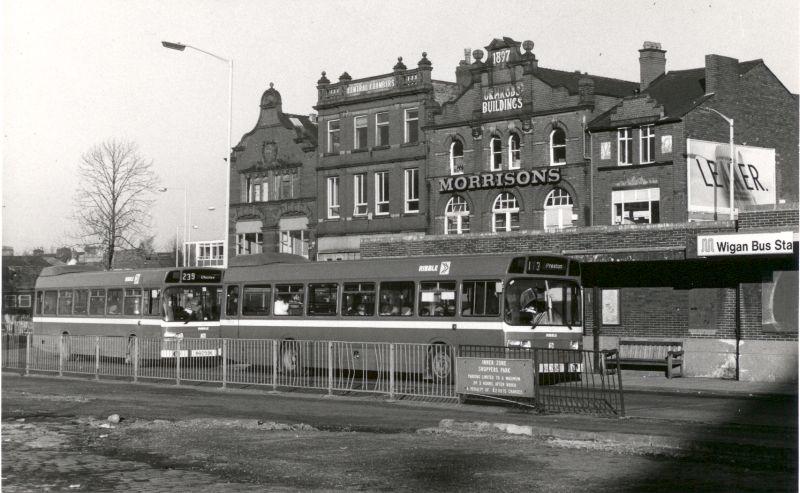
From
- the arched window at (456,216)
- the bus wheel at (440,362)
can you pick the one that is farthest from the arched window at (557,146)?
the bus wheel at (440,362)

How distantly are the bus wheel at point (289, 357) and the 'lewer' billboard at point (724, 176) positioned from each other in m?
25.0

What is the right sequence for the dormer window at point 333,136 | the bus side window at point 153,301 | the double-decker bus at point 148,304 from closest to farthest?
the double-decker bus at point 148,304 < the bus side window at point 153,301 < the dormer window at point 333,136

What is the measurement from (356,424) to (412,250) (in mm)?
20713

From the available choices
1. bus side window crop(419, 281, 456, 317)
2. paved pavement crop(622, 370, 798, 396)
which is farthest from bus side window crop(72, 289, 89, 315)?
paved pavement crop(622, 370, 798, 396)

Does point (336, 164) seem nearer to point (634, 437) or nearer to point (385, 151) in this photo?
point (385, 151)

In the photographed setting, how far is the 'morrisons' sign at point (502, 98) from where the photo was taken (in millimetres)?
53188

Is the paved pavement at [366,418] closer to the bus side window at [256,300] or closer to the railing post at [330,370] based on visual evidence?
the railing post at [330,370]

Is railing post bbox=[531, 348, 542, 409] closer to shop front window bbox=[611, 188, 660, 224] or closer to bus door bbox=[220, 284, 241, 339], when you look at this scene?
bus door bbox=[220, 284, 241, 339]

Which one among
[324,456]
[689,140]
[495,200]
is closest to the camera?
[324,456]

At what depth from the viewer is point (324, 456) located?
13.2 metres

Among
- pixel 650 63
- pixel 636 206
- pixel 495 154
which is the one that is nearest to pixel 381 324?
pixel 636 206

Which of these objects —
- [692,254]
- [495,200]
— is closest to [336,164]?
[495,200]

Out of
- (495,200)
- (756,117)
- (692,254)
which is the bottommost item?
(692,254)

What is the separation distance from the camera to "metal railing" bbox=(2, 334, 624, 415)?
18719 millimetres
